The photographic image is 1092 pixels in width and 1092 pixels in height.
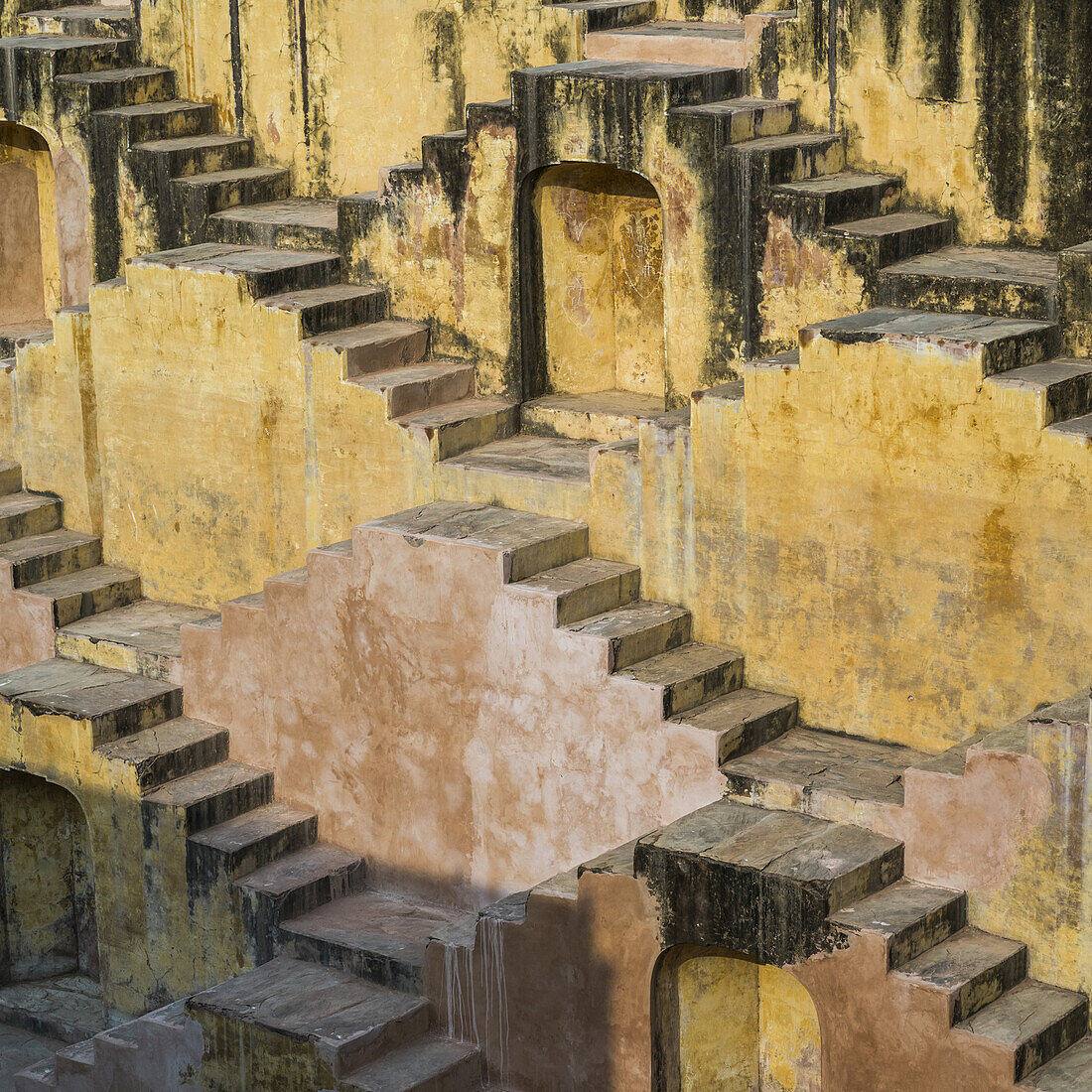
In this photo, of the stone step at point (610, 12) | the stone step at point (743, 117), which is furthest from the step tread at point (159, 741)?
the stone step at point (610, 12)

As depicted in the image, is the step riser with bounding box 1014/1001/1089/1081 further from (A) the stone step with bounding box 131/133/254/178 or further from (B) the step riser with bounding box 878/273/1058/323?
(A) the stone step with bounding box 131/133/254/178

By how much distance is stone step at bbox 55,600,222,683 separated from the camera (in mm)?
14508

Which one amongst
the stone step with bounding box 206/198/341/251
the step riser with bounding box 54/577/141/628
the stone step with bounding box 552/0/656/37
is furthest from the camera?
the step riser with bounding box 54/577/141/628

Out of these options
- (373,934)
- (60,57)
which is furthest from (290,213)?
(373,934)

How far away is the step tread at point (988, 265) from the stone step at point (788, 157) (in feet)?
2.72

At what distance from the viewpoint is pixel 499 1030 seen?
38.6 ft

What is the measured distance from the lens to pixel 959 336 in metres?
11.3

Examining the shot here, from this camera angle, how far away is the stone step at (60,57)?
16.0 metres

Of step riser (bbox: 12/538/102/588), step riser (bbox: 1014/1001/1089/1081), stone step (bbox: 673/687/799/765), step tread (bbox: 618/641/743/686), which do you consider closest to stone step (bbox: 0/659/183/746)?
step riser (bbox: 12/538/102/588)

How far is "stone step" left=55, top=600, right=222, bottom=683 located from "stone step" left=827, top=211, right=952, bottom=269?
4803mm

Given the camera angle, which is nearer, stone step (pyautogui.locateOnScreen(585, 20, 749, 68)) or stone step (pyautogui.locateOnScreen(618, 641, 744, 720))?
stone step (pyautogui.locateOnScreen(618, 641, 744, 720))

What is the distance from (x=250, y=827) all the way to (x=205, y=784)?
0.42 m

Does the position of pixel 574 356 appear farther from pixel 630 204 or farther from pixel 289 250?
pixel 289 250

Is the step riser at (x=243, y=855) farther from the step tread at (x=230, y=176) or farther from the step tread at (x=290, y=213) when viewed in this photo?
the step tread at (x=230, y=176)
